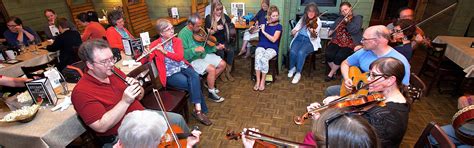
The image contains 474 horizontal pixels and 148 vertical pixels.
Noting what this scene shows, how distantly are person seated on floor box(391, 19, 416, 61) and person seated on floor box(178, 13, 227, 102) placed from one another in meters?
2.23

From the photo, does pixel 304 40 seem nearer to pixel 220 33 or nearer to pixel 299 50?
pixel 299 50

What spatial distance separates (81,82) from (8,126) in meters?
0.61

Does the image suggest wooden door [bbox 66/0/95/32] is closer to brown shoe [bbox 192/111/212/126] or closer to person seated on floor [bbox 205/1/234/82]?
person seated on floor [bbox 205/1/234/82]

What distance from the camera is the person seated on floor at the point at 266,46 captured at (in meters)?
3.50

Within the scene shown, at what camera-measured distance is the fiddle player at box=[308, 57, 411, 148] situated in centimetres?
144

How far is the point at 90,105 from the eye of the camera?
5.17ft

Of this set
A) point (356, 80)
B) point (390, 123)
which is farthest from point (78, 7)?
point (390, 123)

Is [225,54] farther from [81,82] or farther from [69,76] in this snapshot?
[81,82]

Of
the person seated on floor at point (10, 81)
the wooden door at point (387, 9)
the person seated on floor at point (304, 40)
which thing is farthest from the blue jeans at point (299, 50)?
the wooden door at point (387, 9)

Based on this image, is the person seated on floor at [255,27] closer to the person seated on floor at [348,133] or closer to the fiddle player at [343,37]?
the fiddle player at [343,37]

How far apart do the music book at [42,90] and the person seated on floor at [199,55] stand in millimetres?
1470

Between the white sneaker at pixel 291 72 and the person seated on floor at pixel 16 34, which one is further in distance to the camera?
the white sneaker at pixel 291 72

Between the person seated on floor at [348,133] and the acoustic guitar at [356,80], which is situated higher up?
the person seated on floor at [348,133]

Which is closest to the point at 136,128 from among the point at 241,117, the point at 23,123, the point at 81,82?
the point at 81,82
